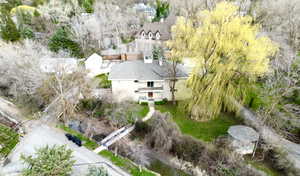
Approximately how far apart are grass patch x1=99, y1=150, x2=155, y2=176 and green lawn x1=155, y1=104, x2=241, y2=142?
633 centimetres

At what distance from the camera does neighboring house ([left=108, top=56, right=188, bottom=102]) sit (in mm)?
22609

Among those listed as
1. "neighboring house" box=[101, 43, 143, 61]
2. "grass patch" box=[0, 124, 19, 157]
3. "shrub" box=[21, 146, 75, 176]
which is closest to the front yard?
"shrub" box=[21, 146, 75, 176]

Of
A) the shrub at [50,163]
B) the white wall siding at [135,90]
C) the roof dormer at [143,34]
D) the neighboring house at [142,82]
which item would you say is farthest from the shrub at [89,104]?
the roof dormer at [143,34]

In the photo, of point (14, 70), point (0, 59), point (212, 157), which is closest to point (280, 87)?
point (212, 157)

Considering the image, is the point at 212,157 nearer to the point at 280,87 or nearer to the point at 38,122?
the point at 280,87

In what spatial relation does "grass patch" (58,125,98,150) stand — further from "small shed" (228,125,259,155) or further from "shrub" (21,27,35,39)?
"shrub" (21,27,35,39)

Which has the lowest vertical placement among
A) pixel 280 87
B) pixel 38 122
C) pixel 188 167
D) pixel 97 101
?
pixel 188 167

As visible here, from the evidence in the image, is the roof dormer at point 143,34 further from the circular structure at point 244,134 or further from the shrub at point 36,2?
the shrub at point 36,2

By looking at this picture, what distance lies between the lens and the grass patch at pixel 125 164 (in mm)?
14482

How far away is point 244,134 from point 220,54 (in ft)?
25.7

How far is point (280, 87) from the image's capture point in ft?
51.5

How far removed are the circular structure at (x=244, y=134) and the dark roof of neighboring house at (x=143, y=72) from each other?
910 centimetres

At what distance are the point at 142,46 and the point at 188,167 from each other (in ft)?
94.4

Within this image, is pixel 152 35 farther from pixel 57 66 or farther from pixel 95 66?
pixel 57 66
